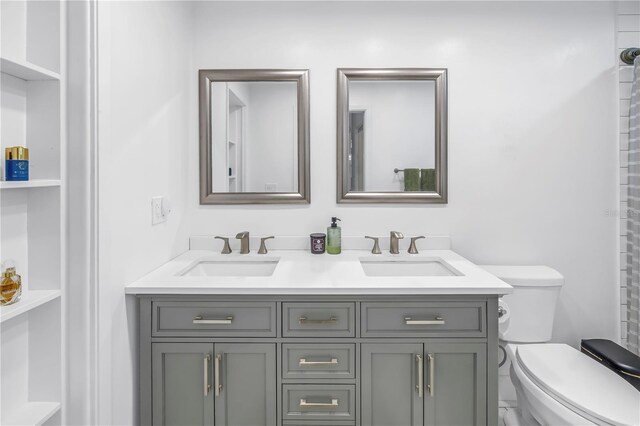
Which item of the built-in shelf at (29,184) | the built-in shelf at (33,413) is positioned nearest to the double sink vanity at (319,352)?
the built-in shelf at (33,413)

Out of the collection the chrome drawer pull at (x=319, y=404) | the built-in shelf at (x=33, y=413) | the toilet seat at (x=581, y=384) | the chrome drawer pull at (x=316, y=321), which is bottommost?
the chrome drawer pull at (x=319, y=404)

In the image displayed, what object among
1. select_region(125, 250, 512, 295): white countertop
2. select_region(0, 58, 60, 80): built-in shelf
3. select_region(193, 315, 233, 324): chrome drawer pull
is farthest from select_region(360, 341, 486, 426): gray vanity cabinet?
select_region(0, 58, 60, 80): built-in shelf

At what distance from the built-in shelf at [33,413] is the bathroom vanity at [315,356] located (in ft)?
1.11

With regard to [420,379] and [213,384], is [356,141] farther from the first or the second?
[213,384]

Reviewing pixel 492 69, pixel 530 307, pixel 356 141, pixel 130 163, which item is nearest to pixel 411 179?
pixel 356 141

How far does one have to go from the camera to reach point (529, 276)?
74.2 inches

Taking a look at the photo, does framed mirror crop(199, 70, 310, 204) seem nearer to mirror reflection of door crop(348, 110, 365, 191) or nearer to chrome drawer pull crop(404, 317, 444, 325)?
mirror reflection of door crop(348, 110, 365, 191)

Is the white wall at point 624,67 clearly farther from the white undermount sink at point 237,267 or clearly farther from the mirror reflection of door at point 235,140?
the mirror reflection of door at point 235,140

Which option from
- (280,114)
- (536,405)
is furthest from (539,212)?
(280,114)

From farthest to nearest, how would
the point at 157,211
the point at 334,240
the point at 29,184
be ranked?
1. the point at 334,240
2. the point at 157,211
3. the point at 29,184

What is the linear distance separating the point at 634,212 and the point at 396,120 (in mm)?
1283

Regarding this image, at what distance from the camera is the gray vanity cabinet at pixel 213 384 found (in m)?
1.42

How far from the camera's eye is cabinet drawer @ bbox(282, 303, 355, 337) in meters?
1.43

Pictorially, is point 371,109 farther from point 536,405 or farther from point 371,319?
point 536,405
